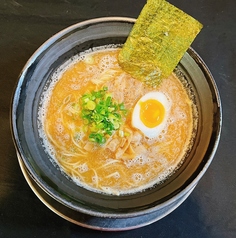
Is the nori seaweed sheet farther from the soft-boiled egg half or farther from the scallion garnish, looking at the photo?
the scallion garnish

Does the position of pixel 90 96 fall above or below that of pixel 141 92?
below

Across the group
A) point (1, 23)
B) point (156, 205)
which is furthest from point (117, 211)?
point (1, 23)

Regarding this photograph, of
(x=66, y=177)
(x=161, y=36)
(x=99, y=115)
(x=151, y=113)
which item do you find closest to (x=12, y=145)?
(x=66, y=177)

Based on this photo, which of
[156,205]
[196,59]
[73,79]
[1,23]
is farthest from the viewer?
[1,23]

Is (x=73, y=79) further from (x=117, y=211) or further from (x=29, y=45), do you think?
(x=117, y=211)

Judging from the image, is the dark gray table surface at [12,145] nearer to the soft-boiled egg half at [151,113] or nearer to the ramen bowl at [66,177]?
the ramen bowl at [66,177]

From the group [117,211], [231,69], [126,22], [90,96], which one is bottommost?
[117,211]

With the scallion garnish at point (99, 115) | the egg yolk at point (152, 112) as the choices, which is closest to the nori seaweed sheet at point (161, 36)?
the egg yolk at point (152, 112)

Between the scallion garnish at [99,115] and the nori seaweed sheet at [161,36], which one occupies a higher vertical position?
the nori seaweed sheet at [161,36]

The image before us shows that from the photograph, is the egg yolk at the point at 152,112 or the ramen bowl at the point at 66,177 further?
the egg yolk at the point at 152,112
